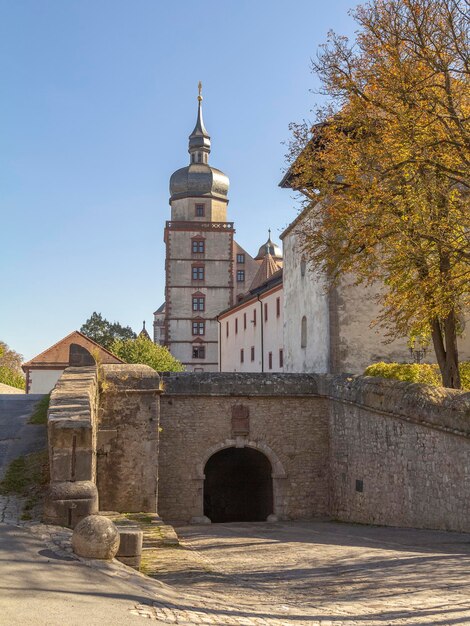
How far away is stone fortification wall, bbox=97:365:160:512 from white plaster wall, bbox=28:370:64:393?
34088 mm

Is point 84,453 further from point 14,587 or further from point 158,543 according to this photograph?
point 14,587

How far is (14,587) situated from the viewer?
21.7 feet

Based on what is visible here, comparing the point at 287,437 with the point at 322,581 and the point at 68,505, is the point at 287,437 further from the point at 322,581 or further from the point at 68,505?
the point at 68,505

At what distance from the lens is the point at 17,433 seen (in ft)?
52.9

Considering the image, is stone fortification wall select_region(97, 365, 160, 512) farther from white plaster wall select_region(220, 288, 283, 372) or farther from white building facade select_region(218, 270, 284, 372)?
white plaster wall select_region(220, 288, 283, 372)

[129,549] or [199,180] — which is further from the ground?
[199,180]

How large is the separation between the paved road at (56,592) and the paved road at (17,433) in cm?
476

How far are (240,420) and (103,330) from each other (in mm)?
68957

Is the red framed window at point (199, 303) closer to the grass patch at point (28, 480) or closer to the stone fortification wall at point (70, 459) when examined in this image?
the grass patch at point (28, 480)

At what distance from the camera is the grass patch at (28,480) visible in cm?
1111

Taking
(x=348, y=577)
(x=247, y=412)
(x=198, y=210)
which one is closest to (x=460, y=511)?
(x=348, y=577)

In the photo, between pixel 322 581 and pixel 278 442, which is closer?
pixel 322 581

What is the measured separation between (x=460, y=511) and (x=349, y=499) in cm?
718

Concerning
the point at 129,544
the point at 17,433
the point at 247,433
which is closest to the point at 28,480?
the point at 129,544
